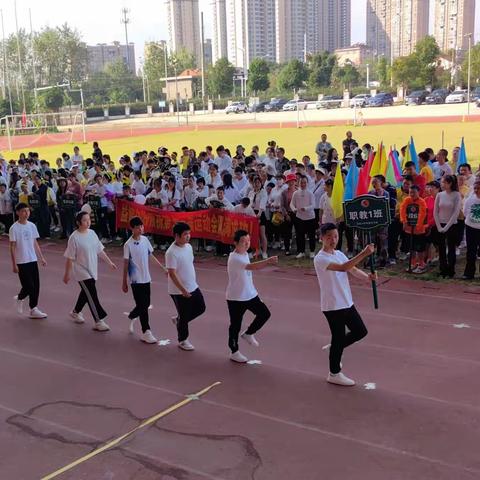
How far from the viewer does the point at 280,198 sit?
12.8 meters

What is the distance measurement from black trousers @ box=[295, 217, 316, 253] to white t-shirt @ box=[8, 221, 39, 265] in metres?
5.27

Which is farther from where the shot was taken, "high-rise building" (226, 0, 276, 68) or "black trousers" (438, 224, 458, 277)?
"high-rise building" (226, 0, 276, 68)

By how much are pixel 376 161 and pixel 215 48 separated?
5846 inches

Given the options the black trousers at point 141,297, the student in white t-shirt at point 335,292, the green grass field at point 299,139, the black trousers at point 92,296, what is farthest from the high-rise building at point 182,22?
the student in white t-shirt at point 335,292

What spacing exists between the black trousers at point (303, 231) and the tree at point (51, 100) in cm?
6882

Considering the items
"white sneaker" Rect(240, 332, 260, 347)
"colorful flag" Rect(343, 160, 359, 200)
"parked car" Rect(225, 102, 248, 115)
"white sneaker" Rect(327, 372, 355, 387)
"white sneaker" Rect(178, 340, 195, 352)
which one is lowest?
"white sneaker" Rect(178, 340, 195, 352)

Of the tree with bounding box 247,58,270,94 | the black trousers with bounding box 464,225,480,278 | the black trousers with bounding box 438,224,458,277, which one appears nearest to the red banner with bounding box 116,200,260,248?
the black trousers with bounding box 438,224,458,277

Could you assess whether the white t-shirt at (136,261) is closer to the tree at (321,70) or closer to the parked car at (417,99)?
the parked car at (417,99)

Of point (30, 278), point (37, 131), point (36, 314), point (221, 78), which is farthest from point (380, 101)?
point (30, 278)

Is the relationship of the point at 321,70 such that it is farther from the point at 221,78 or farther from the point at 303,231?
the point at 303,231

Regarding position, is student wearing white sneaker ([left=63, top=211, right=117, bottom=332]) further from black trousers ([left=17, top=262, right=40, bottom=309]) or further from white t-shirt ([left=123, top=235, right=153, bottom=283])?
black trousers ([left=17, top=262, right=40, bottom=309])

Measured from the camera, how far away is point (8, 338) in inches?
347

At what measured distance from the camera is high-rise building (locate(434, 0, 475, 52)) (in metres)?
134

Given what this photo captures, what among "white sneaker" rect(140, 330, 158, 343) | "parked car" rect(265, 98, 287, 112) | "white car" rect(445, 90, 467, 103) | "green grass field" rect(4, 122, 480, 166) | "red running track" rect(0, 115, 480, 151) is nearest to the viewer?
"white sneaker" rect(140, 330, 158, 343)
